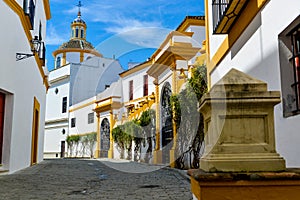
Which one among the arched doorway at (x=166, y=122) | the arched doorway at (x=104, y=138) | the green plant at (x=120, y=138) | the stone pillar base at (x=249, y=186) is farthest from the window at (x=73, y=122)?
the stone pillar base at (x=249, y=186)

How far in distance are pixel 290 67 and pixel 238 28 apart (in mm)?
2036

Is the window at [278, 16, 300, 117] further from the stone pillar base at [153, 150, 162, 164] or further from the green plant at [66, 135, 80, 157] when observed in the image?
the green plant at [66, 135, 80, 157]

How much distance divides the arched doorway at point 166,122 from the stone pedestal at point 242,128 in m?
8.60

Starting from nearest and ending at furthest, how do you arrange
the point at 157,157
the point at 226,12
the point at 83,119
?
the point at 226,12 → the point at 157,157 → the point at 83,119

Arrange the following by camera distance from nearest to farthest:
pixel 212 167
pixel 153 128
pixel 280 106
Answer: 1. pixel 212 167
2. pixel 280 106
3. pixel 153 128

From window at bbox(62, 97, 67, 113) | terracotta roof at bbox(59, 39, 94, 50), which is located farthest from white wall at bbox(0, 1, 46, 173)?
terracotta roof at bbox(59, 39, 94, 50)

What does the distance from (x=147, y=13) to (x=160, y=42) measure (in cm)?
420

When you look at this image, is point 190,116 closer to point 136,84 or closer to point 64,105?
point 136,84

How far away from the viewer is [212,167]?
237cm

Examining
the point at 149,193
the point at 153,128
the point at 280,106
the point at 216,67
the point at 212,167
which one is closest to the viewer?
the point at 212,167

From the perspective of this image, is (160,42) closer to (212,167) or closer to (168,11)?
(168,11)

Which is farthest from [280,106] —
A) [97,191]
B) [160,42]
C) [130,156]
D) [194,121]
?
[130,156]

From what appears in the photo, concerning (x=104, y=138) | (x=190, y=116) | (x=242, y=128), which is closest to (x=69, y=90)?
(x=104, y=138)

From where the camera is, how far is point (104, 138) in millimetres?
22922
